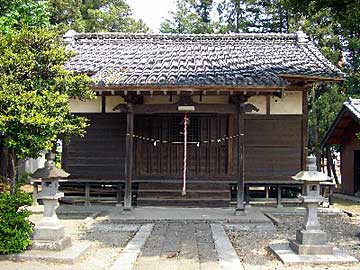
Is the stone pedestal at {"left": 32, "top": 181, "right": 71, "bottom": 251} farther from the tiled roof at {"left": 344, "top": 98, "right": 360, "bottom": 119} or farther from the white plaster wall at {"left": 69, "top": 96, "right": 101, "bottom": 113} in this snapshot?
the tiled roof at {"left": 344, "top": 98, "right": 360, "bottom": 119}

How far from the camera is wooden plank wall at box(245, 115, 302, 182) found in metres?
14.8

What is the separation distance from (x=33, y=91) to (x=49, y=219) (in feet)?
7.79

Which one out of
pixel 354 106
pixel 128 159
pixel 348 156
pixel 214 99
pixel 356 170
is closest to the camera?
pixel 128 159

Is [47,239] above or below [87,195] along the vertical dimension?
below

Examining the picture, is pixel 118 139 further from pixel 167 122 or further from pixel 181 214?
pixel 181 214

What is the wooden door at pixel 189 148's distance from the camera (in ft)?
47.9

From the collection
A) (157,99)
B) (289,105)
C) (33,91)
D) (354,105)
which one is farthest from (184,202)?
(354,105)

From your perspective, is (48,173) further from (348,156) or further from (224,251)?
(348,156)

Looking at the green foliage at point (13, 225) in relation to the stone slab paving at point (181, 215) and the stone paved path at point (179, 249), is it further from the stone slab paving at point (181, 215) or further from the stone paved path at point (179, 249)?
the stone slab paving at point (181, 215)

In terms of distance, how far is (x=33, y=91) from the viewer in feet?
25.0

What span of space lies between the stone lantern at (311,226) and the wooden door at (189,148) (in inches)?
241

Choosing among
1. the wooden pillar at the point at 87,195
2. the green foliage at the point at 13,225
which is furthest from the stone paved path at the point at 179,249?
the wooden pillar at the point at 87,195

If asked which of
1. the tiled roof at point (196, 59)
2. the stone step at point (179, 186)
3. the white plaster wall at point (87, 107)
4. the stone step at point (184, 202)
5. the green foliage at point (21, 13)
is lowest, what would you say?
the stone step at point (184, 202)

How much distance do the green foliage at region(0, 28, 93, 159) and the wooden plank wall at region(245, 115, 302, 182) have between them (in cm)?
771
